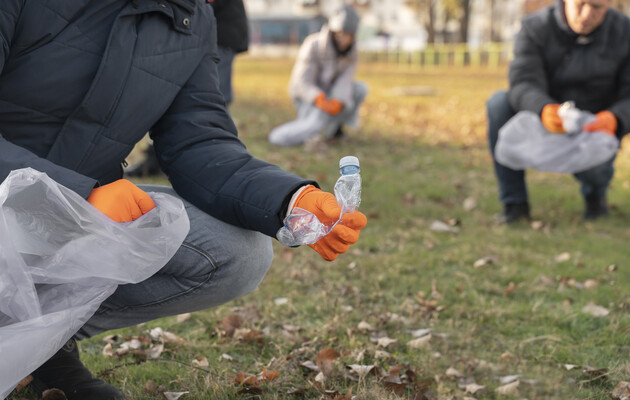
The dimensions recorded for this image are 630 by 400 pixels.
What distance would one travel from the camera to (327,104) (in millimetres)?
6621

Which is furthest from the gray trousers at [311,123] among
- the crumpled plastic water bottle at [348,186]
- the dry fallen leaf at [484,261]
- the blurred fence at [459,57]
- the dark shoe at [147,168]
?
the blurred fence at [459,57]

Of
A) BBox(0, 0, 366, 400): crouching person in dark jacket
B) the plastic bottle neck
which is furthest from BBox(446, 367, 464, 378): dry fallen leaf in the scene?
the plastic bottle neck

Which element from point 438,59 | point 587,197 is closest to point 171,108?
point 587,197

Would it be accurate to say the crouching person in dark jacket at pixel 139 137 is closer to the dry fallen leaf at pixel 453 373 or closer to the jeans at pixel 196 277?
the jeans at pixel 196 277

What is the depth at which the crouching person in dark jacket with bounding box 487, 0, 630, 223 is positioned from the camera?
13.5ft

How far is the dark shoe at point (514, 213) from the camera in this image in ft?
14.5

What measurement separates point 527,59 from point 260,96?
7.83m

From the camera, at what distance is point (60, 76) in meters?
1.76

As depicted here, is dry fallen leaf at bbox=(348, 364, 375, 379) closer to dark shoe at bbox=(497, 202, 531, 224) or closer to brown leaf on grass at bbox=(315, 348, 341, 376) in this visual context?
brown leaf on grass at bbox=(315, 348, 341, 376)

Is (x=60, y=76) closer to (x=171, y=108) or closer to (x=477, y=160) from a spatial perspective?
(x=171, y=108)

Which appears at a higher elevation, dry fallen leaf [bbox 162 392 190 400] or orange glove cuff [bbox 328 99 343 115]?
orange glove cuff [bbox 328 99 343 115]

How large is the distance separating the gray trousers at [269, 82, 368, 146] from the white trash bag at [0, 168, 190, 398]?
16.1 feet

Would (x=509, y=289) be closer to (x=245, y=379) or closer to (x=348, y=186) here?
(x=245, y=379)

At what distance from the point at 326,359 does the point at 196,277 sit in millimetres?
620
